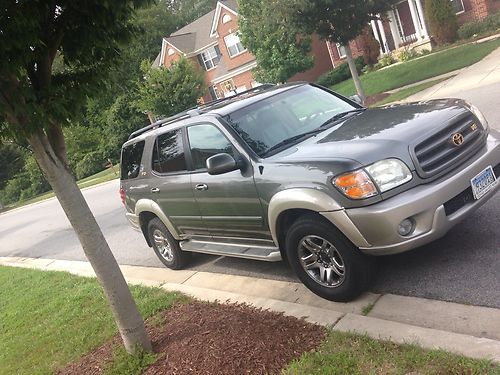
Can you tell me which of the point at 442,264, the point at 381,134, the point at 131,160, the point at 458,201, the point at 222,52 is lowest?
the point at 442,264

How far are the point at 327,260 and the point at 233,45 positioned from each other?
36830 mm

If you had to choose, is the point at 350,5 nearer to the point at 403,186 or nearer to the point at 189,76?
the point at 189,76

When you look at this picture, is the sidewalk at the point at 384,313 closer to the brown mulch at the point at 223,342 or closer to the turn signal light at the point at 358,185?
the brown mulch at the point at 223,342

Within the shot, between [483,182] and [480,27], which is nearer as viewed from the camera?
[483,182]

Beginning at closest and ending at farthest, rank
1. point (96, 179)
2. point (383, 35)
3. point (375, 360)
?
point (375, 360) < point (383, 35) < point (96, 179)

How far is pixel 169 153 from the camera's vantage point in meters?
6.06

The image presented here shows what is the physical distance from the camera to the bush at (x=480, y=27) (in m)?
24.4

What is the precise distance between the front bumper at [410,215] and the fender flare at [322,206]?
51 millimetres

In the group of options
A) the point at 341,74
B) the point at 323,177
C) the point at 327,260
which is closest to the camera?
the point at 323,177

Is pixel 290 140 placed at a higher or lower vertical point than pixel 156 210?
higher

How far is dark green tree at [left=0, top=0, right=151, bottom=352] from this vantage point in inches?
130

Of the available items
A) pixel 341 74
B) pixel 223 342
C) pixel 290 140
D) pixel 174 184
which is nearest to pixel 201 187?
pixel 174 184

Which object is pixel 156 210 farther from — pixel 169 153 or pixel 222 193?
pixel 222 193

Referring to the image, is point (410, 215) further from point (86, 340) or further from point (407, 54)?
point (407, 54)
